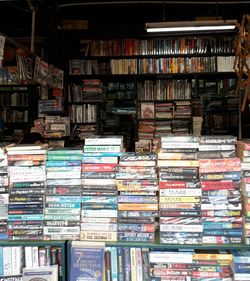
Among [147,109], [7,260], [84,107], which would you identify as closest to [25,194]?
[7,260]

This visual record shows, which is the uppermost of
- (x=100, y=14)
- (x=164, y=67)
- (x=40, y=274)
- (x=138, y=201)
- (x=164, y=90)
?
(x=100, y=14)

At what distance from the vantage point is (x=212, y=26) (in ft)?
11.5

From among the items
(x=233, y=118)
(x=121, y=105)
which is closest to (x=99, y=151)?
(x=121, y=105)

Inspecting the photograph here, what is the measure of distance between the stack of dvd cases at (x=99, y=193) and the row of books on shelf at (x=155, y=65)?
3292 millimetres

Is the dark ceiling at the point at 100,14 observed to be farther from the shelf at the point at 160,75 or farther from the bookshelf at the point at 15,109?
the bookshelf at the point at 15,109

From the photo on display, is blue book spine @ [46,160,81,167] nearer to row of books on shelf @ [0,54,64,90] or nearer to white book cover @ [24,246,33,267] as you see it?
white book cover @ [24,246,33,267]

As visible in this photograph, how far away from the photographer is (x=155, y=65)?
16.5 feet

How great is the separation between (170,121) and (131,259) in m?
3.54

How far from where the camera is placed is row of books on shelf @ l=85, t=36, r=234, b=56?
5008 millimetres

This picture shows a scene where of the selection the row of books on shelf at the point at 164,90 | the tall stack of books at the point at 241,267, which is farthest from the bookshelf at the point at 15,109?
the tall stack of books at the point at 241,267

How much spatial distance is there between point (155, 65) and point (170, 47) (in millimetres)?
348

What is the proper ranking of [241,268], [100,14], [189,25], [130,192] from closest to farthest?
[241,268] < [130,192] < [189,25] < [100,14]

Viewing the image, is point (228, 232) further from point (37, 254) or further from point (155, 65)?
point (155, 65)

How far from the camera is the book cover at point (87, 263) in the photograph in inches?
71.6
